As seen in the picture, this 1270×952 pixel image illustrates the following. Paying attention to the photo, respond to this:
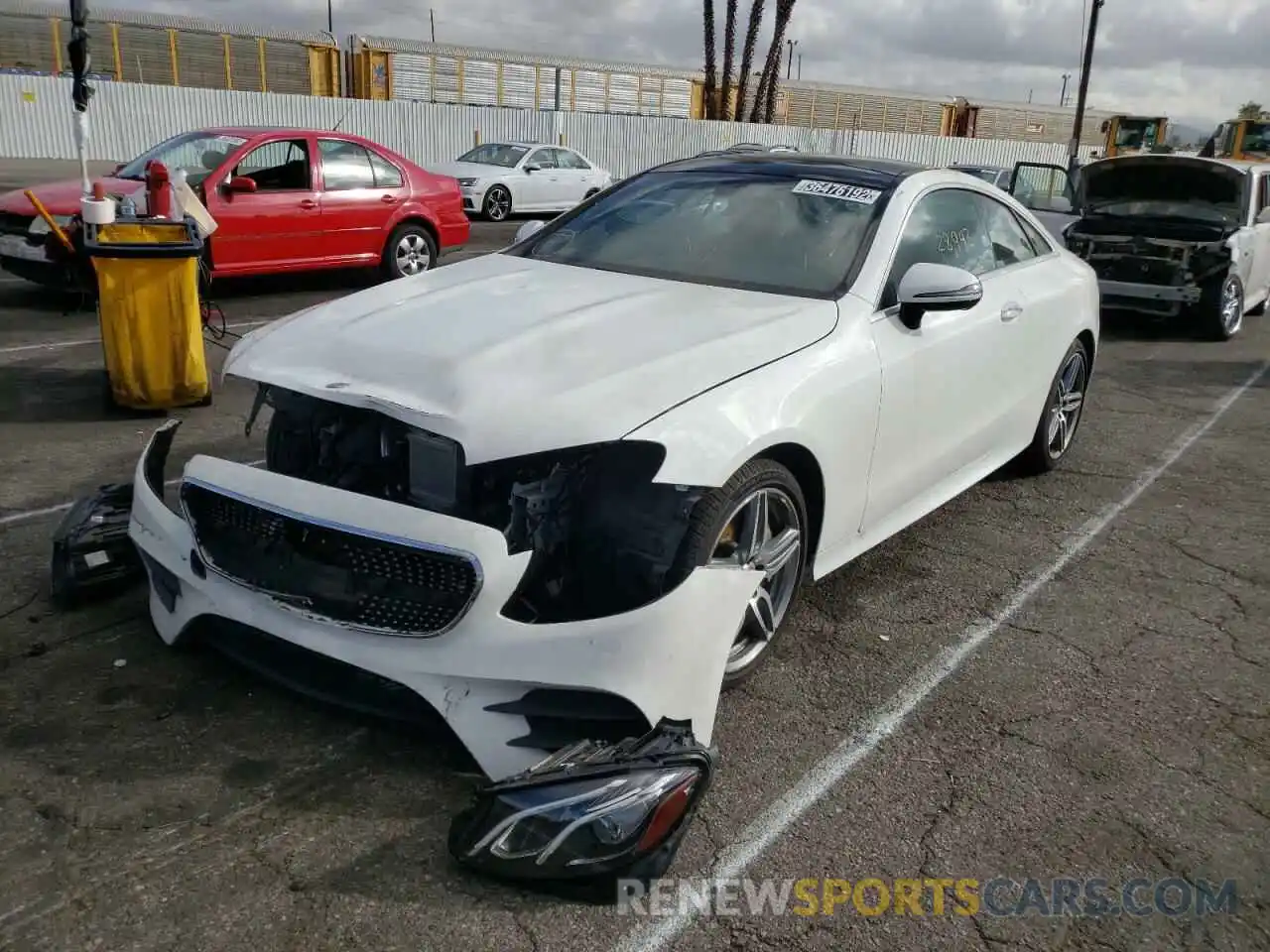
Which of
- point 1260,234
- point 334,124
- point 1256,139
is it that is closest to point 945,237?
point 1260,234

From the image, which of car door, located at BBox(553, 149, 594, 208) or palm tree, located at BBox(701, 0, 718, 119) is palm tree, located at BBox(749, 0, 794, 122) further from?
car door, located at BBox(553, 149, 594, 208)

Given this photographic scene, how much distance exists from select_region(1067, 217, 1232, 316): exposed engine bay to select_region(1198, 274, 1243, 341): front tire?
60 mm

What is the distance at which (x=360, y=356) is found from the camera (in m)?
3.01

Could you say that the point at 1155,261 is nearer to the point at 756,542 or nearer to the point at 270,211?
the point at 270,211

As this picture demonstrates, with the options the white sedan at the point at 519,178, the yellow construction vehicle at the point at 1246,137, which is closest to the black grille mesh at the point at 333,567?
the white sedan at the point at 519,178

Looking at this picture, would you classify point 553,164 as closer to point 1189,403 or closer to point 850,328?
point 1189,403

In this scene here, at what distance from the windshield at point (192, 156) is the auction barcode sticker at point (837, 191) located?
6.99 m

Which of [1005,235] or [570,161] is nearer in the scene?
[1005,235]

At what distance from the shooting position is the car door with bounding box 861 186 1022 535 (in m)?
3.72

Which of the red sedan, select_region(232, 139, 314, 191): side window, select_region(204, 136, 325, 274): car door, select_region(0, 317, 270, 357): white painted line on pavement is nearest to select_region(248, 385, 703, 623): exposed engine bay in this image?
select_region(0, 317, 270, 357): white painted line on pavement

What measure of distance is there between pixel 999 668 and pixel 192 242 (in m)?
4.89

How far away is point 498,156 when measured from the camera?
19.6 meters

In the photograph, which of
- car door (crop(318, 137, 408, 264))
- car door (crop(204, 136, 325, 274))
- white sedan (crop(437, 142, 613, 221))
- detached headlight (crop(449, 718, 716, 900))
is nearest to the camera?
detached headlight (crop(449, 718, 716, 900))

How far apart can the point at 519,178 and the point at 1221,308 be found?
1236cm
